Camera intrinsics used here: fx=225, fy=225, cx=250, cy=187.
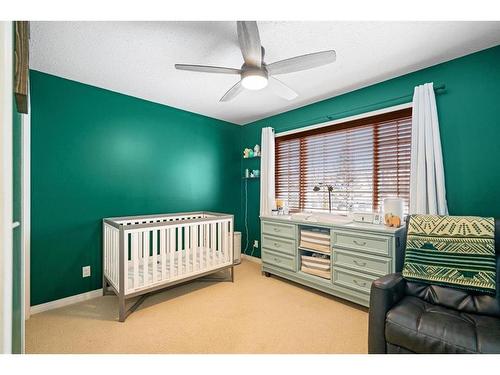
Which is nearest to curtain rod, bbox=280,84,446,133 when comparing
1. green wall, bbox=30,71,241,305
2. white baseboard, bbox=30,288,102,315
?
green wall, bbox=30,71,241,305

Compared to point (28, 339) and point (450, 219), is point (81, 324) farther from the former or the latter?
point (450, 219)

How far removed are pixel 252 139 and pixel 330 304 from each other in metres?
2.69

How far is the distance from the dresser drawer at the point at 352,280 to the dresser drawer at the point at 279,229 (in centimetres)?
65

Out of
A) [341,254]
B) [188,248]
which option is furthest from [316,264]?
[188,248]

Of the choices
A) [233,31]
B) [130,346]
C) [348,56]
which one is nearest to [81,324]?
[130,346]

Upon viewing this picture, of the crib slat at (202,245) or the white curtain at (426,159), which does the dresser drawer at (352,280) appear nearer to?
the white curtain at (426,159)

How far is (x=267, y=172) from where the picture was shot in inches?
135

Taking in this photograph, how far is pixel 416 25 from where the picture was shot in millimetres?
1570

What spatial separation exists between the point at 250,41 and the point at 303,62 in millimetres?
424

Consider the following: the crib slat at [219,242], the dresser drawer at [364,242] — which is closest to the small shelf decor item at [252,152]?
the crib slat at [219,242]

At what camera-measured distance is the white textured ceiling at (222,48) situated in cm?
159

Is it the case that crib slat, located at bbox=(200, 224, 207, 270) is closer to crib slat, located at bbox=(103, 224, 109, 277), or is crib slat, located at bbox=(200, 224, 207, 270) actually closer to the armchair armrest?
crib slat, located at bbox=(103, 224, 109, 277)

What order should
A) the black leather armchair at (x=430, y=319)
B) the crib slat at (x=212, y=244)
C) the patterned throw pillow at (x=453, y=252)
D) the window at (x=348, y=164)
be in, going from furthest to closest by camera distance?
1. the crib slat at (x=212, y=244)
2. the window at (x=348, y=164)
3. the patterned throw pillow at (x=453, y=252)
4. the black leather armchair at (x=430, y=319)

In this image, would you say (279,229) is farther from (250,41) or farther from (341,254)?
(250,41)
